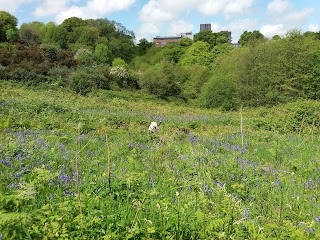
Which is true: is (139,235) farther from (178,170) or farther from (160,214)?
(178,170)

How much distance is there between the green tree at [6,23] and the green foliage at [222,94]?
27.8 metres

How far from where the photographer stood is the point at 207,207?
11.0 feet

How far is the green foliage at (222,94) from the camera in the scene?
107 ft

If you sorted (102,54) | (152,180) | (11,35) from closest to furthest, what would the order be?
(152,180) < (11,35) < (102,54)

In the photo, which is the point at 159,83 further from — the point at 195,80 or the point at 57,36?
the point at 57,36

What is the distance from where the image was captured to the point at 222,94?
33.0 metres

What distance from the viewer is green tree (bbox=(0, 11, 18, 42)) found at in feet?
135

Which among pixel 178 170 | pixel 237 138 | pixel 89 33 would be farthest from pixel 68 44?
pixel 178 170

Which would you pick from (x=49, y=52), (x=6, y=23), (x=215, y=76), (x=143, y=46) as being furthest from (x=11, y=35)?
(x=143, y=46)

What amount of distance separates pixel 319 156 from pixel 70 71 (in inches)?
1030

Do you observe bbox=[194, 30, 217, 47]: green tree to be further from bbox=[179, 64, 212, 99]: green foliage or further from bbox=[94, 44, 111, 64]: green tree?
bbox=[94, 44, 111, 64]: green tree

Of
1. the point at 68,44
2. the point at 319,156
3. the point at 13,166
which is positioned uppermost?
the point at 68,44

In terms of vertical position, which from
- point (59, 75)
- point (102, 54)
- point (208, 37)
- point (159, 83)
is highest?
point (208, 37)

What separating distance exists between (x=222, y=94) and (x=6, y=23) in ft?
106
